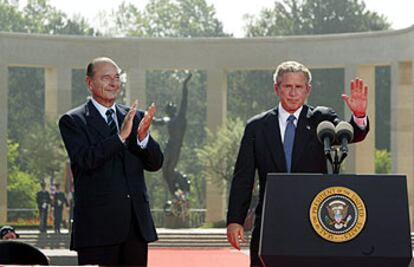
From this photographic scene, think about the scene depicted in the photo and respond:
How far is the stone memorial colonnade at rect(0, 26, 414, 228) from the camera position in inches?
1430

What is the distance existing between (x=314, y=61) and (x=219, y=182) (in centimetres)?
506

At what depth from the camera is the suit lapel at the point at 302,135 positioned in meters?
6.74

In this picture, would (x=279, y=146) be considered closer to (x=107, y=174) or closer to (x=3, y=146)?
(x=107, y=174)

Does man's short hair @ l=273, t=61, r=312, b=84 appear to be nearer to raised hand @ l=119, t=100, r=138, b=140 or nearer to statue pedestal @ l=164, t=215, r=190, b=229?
raised hand @ l=119, t=100, r=138, b=140

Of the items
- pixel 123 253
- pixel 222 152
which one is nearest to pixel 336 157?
pixel 123 253

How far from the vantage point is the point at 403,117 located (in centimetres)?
3612

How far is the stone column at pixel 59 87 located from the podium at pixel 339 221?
33097 mm

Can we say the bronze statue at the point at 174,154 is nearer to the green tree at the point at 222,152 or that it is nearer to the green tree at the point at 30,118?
the green tree at the point at 222,152

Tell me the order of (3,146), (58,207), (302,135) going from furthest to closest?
(3,146) → (58,207) → (302,135)

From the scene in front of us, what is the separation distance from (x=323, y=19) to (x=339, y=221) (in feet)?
196

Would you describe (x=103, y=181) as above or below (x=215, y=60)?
below

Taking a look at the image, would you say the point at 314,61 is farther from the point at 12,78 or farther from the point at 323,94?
the point at 12,78

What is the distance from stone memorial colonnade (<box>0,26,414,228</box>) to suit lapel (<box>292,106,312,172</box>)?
1170 inches

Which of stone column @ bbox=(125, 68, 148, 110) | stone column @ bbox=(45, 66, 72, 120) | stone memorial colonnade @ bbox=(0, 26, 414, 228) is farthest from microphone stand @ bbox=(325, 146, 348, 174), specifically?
stone column @ bbox=(125, 68, 148, 110)
